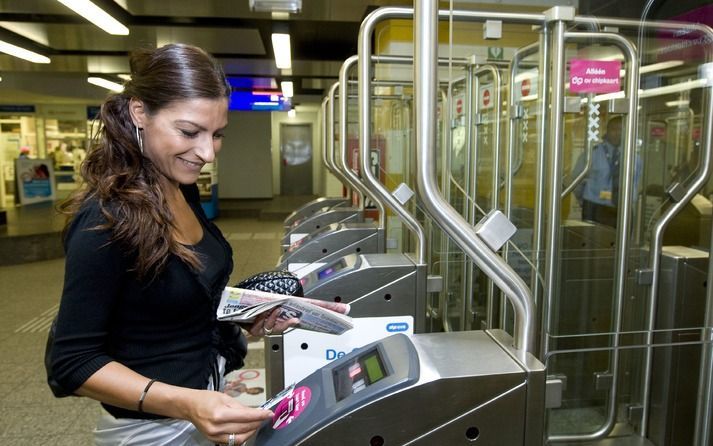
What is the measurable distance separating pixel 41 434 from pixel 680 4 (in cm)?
290

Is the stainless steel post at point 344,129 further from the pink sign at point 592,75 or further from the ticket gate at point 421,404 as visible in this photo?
the ticket gate at point 421,404

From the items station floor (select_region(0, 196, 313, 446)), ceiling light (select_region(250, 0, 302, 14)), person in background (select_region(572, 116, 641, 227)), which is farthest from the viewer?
ceiling light (select_region(250, 0, 302, 14))

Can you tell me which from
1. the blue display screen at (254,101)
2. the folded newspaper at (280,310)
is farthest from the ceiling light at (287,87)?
the folded newspaper at (280,310)

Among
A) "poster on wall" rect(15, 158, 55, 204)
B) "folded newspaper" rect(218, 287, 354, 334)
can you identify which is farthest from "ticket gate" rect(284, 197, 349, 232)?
"poster on wall" rect(15, 158, 55, 204)

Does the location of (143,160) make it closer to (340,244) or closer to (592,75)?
(592,75)

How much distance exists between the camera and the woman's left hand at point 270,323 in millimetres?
1000

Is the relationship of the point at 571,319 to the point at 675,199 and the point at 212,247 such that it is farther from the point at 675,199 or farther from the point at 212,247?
the point at 212,247

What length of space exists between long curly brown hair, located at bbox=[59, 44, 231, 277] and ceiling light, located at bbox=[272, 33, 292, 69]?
4.98 m

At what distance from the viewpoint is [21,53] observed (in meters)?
A: 6.67

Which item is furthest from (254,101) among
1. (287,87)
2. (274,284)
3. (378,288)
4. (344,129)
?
(274,284)

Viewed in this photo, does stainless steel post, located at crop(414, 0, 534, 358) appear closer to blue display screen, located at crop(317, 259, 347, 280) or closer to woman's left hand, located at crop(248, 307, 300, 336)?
woman's left hand, located at crop(248, 307, 300, 336)

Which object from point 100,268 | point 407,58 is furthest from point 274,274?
point 407,58

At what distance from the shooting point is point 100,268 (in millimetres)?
839

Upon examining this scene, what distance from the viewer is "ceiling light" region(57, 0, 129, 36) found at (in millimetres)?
4387
